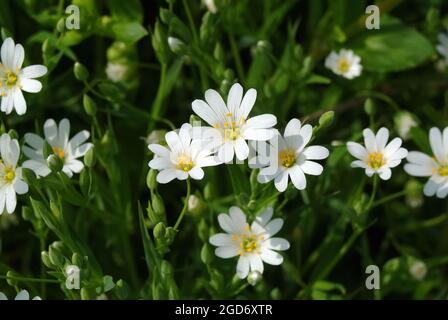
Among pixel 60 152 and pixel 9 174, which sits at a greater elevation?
pixel 60 152

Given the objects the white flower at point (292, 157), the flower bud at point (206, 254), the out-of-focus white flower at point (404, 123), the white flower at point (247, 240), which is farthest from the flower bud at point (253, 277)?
the out-of-focus white flower at point (404, 123)

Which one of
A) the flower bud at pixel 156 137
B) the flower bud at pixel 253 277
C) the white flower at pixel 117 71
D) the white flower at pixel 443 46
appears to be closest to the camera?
the flower bud at pixel 253 277

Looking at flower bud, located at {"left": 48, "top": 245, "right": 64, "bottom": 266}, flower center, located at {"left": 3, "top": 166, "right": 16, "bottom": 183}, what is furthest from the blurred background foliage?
flower center, located at {"left": 3, "top": 166, "right": 16, "bottom": 183}

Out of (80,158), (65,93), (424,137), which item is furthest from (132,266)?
(424,137)

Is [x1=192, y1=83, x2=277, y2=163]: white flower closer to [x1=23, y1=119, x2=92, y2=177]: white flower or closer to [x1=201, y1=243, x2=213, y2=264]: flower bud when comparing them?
[x1=201, y1=243, x2=213, y2=264]: flower bud

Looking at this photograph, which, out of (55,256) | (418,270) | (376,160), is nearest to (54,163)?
(55,256)

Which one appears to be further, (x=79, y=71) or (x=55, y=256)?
(x=79, y=71)

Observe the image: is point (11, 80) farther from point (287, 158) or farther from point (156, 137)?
point (287, 158)

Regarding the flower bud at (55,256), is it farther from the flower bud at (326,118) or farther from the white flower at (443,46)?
the white flower at (443,46)
